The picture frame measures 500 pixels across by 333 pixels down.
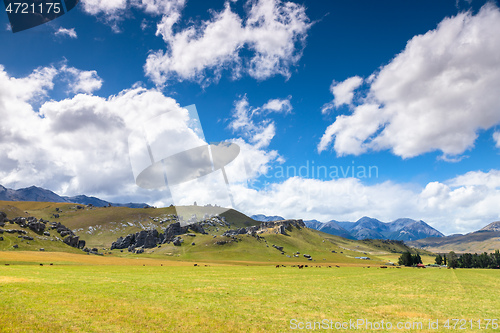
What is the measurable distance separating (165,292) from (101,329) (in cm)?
1720

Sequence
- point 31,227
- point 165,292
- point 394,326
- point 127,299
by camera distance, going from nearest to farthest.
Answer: point 394,326 < point 127,299 < point 165,292 < point 31,227

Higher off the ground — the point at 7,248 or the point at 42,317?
the point at 42,317

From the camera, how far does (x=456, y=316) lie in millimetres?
28141

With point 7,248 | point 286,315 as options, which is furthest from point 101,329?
point 7,248

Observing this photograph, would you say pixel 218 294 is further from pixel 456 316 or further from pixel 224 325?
pixel 456 316

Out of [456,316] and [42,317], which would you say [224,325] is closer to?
[42,317]

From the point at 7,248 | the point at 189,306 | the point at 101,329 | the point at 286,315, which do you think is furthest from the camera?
the point at 7,248

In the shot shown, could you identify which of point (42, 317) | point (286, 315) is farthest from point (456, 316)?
point (42, 317)

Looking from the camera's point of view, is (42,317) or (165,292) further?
(165,292)

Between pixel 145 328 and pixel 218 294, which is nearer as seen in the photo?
pixel 145 328

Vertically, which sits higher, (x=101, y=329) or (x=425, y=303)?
(x=101, y=329)

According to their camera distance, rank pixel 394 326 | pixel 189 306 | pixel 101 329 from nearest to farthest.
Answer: pixel 101 329, pixel 394 326, pixel 189 306

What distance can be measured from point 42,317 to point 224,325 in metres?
15.3

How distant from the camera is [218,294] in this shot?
3734 cm
